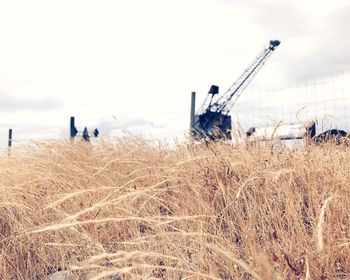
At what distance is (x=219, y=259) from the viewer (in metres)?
1.68

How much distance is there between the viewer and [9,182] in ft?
9.85

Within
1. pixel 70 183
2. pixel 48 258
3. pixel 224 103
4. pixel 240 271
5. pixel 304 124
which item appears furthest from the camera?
pixel 224 103

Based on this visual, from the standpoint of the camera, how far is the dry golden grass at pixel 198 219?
1.62 meters

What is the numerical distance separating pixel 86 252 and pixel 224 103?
20.2 metres

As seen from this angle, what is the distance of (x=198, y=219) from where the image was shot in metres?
2.06

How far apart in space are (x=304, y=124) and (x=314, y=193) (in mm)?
675

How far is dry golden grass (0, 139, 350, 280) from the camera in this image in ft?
5.31

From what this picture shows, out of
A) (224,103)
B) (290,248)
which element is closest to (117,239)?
(290,248)

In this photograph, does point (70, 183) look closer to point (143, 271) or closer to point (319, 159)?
point (143, 271)

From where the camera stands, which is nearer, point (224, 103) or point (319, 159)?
point (319, 159)

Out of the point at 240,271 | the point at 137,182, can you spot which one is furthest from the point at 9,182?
the point at 240,271

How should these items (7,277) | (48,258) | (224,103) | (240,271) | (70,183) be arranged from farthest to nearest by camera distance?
(224,103) < (70,183) < (48,258) < (7,277) < (240,271)

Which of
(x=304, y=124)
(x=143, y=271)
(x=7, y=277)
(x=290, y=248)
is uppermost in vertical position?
(x=304, y=124)

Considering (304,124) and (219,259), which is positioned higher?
(304,124)
